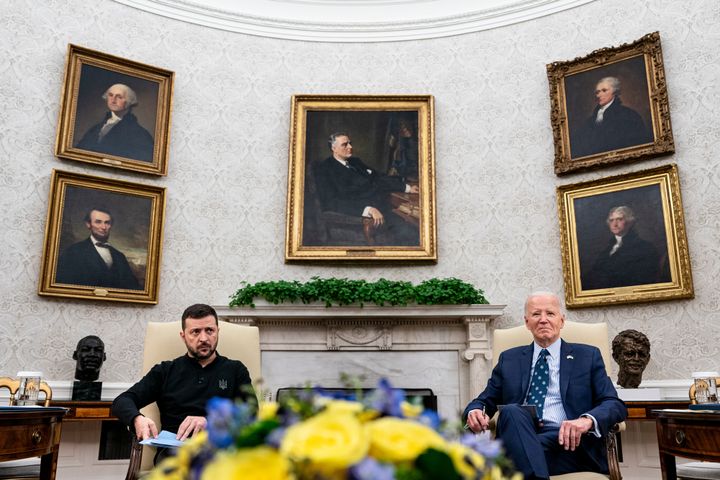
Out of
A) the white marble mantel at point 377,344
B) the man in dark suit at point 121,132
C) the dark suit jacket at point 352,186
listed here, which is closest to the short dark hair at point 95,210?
the man in dark suit at point 121,132

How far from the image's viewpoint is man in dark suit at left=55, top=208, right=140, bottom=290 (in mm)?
5938

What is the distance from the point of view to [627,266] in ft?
19.3

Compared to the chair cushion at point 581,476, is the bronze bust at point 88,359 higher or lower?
higher

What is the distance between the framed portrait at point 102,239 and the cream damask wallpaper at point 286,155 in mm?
146

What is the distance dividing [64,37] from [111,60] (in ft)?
1.73

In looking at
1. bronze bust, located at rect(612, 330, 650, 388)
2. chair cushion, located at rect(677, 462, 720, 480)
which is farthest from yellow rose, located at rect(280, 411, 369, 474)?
bronze bust, located at rect(612, 330, 650, 388)

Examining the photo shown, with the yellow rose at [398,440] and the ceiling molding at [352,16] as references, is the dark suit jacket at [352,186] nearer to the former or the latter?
the ceiling molding at [352,16]

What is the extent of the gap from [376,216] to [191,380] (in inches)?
147

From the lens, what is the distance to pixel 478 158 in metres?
6.93

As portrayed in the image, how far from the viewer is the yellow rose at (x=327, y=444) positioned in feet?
2.51

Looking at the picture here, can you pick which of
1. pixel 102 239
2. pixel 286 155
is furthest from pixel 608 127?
pixel 102 239

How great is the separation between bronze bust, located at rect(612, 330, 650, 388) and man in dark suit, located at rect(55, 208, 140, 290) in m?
4.79

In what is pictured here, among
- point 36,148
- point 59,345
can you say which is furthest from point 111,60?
point 59,345

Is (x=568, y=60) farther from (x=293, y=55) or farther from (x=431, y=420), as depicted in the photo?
(x=431, y=420)
